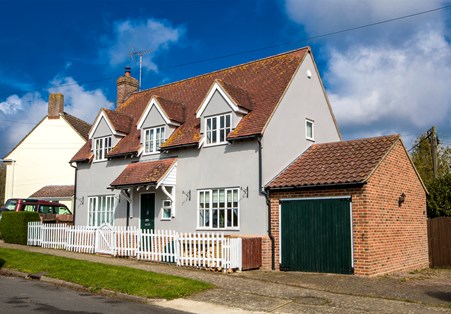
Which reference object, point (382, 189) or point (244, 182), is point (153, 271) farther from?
point (382, 189)

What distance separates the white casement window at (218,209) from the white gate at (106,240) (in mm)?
3577

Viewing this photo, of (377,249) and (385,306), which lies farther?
(377,249)

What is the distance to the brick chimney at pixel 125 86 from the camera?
28859mm

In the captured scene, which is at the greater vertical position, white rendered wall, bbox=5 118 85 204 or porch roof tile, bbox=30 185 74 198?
white rendered wall, bbox=5 118 85 204

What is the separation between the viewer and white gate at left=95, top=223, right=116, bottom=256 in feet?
63.1

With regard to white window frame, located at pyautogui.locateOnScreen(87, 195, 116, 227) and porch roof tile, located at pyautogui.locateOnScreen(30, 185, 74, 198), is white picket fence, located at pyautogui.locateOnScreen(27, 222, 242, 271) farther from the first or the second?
porch roof tile, located at pyautogui.locateOnScreen(30, 185, 74, 198)

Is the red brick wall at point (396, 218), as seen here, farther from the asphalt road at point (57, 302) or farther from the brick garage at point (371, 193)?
the asphalt road at point (57, 302)

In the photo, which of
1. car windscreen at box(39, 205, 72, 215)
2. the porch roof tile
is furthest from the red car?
the porch roof tile

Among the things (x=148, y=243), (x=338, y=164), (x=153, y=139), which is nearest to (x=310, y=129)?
(x=338, y=164)

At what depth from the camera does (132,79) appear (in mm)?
29344

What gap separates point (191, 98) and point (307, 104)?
5.79 m

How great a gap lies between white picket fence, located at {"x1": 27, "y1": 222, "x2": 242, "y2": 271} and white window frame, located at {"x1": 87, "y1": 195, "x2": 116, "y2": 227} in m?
2.33

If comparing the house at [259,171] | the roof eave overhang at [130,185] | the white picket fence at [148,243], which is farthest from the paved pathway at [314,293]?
the roof eave overhang at [130,185]

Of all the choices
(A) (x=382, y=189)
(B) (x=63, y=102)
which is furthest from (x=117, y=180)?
(B) (x=63, y=102)
